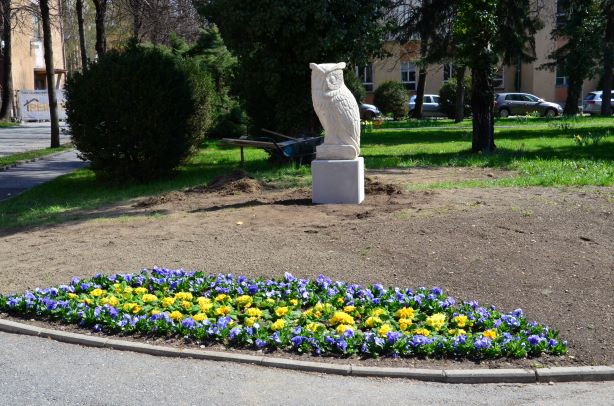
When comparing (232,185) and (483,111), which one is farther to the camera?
(483,111)

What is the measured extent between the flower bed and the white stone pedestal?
149 inches

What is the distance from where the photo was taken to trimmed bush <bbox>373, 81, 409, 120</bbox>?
4800 cm

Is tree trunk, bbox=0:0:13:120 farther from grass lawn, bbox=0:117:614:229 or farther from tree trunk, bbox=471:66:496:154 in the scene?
tree trunk, bbox=471:66:496:154

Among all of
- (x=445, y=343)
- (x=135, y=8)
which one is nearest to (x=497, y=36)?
(x=135, y=8)

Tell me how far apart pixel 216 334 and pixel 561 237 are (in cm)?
427

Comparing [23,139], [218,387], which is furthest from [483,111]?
[23,139]

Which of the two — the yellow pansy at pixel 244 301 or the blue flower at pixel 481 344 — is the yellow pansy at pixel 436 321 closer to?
the blue flower at pixel 481 344

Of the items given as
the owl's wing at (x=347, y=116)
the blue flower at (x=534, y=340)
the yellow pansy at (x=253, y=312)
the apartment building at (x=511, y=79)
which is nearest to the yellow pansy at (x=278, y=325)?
the yellow pansy at (x=253, y=312)

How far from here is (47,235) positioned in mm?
10539

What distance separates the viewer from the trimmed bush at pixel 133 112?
1562 centimetres

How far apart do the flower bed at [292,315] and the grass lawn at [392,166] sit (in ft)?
16.0

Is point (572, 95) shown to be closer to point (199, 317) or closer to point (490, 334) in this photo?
point (490, 334)

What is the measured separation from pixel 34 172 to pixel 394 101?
3043 cm

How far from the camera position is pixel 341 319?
255 inches
